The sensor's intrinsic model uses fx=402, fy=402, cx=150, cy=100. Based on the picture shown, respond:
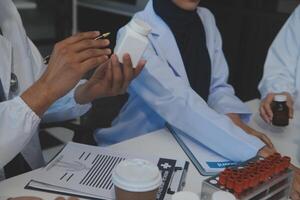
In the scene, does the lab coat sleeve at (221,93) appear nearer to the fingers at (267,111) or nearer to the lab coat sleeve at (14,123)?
the fingers at (267,111)

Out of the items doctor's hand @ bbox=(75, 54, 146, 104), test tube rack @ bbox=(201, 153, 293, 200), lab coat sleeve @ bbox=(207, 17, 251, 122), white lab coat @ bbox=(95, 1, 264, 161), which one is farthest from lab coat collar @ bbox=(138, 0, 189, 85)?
test tube rack @ bbox=(201, 153, 293, 200)

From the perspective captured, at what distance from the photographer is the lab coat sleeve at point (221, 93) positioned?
4.68 feet

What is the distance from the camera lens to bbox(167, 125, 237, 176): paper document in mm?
1073

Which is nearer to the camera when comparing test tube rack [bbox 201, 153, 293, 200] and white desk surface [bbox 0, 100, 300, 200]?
test tube rack [bbox 201, 153, 293, 200]

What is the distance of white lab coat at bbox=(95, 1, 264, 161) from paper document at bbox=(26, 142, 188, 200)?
0.55 ft

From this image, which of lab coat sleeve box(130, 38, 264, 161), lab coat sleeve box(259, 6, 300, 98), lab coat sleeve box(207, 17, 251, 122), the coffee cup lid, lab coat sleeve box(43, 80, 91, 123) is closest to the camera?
the coffee cup lid

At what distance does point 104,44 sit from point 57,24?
10.8 feet

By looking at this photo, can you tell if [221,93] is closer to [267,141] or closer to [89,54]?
[267,141]

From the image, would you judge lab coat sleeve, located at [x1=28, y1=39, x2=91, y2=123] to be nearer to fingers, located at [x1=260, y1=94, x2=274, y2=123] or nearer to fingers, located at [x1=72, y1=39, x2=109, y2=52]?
fingers, located at [x1=72, y1=39, x2=109, y2=52]

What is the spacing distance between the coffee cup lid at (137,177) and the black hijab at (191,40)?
2.38ft

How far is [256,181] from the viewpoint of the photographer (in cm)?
82

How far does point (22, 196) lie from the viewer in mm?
893

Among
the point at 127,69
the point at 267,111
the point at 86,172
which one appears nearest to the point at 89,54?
the point at 127,69

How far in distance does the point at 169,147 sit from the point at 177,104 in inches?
5.6
